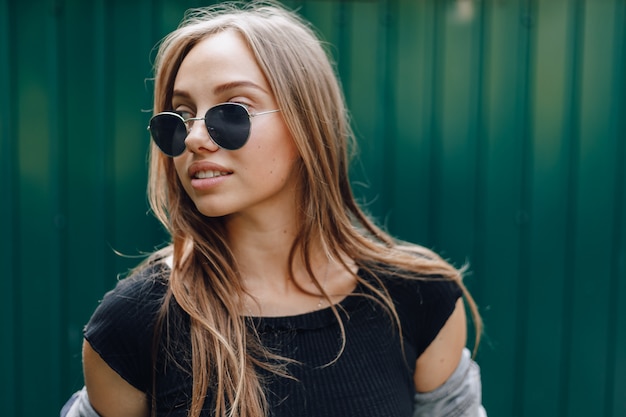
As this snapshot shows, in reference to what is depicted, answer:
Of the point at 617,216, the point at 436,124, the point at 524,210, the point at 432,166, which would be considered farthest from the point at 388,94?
the point at 617,216

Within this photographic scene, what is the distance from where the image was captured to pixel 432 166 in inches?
111

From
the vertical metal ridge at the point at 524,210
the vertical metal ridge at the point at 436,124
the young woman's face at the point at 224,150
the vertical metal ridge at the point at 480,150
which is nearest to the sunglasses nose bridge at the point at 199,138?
the young woman's face at the point at 224,150

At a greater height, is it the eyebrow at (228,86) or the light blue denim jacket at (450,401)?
the eyebrow at (228,86)

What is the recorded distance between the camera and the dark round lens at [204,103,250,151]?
4.34 feet

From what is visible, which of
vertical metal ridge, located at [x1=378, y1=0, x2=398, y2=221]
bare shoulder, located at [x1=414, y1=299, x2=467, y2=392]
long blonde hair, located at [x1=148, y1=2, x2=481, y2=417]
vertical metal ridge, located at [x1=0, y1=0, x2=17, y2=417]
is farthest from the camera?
vertical metal ridge, located at [x1=378, y1=0, x2=398, y2=221]

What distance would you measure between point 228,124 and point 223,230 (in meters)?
0.34

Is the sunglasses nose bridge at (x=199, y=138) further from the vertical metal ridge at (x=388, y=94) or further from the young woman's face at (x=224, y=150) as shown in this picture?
the vertical metal ridge at (x=388, y=94)

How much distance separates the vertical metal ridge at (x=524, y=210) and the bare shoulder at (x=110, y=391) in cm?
203

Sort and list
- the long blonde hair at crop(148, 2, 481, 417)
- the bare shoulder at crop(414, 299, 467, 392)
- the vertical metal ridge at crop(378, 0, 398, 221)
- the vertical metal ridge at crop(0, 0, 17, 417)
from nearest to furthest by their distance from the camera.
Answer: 1. the long blonde hair at crop(148, 2, 481, 417)
2. the bare shoulder at crop(414, 299, 467, 392)
3. the vertical metal ridge at crop(0, 0, 17, 417)
4. the vertical metal ridge at crop(378, 0, 398, 221)

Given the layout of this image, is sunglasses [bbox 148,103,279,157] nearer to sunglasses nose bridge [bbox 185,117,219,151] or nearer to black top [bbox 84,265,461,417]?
sunglasses nose bridge [bbox 185,117,219,151]

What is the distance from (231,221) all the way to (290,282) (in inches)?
8.9

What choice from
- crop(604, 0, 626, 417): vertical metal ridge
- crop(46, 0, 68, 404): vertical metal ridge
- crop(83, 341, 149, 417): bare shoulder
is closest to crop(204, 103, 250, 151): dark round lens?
crop(83, 341, 149, 417): bare shoulder

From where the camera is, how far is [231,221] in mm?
1536

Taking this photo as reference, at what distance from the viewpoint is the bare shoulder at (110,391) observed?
1351mm
